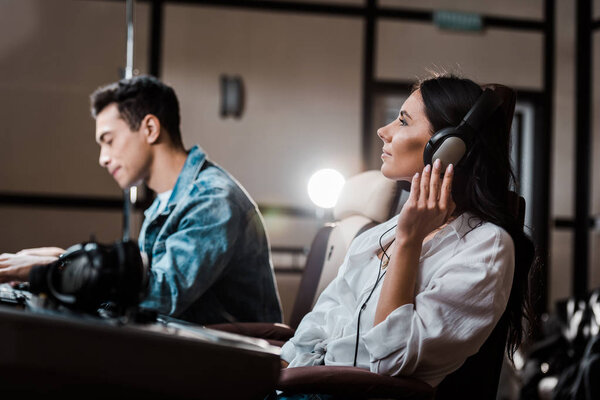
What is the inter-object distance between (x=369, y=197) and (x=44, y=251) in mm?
875

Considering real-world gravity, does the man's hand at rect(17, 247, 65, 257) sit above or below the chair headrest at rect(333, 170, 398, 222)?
below

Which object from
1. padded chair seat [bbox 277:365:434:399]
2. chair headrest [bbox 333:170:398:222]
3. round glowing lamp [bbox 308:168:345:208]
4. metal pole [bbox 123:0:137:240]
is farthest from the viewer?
round glowing lamp [bbox 308:168:345:208]

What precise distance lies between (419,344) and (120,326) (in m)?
0.64

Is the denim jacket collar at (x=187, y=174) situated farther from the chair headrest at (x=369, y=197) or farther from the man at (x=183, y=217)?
the chair headrest at (x=369, y=197)

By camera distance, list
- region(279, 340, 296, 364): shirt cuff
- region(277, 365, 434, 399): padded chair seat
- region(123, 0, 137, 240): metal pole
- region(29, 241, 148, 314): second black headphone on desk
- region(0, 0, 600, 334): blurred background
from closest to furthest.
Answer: region(29, 241, 148, 314): second black headphone on desk → region(277, 365, 434, 399): padded chair seat → region(279, 340, 296, 364): shirt cuff → region(123, 0, 137, 240): metal pole → region(0, 0, 600, 334): blurred background

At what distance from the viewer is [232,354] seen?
65 cm

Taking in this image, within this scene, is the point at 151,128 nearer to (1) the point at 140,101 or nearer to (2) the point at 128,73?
(1) the point at 140,101

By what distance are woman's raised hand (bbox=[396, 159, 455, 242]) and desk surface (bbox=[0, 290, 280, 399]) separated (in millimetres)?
Answer: 564

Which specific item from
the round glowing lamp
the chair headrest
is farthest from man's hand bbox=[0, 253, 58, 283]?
the round glowing lamp

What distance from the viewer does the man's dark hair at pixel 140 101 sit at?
176 cm

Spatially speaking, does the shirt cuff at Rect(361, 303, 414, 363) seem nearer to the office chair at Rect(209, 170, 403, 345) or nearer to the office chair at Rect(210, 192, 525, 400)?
the office chair at Rect(210, 192, 525, 400)

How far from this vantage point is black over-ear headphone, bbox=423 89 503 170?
1180mm

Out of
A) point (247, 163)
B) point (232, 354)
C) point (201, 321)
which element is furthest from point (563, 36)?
point (232, 354)

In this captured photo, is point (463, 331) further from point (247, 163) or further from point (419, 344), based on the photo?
point (247, 163)
